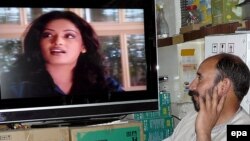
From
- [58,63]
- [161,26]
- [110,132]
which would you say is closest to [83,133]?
[110,132]

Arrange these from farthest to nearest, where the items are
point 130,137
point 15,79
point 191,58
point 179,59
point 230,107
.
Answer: point 179,59
point 191,58
point 130,137
point 15,79
point 230,107

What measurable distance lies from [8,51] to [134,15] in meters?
0.81

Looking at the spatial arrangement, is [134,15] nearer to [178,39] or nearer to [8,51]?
[178,39]

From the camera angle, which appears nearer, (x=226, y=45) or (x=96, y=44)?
(x=226, y=45)

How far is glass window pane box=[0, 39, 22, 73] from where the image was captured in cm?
173

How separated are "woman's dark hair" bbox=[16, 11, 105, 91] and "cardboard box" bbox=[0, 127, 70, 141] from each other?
1.09ft

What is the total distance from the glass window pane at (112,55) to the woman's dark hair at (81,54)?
0.04 m

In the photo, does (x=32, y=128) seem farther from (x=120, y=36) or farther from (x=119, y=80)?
(x=120, y=36)

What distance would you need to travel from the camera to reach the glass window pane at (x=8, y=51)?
1730mm

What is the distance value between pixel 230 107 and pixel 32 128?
1.15 m

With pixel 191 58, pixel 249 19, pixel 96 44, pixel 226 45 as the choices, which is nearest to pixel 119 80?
pixel 96 44

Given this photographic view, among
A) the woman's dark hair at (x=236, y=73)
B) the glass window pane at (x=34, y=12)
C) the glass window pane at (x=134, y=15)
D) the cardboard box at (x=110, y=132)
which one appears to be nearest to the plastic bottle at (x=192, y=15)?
the glass window pane at (x=134, y=15)

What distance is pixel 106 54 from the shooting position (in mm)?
1894

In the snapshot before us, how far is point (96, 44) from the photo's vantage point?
187 cm
